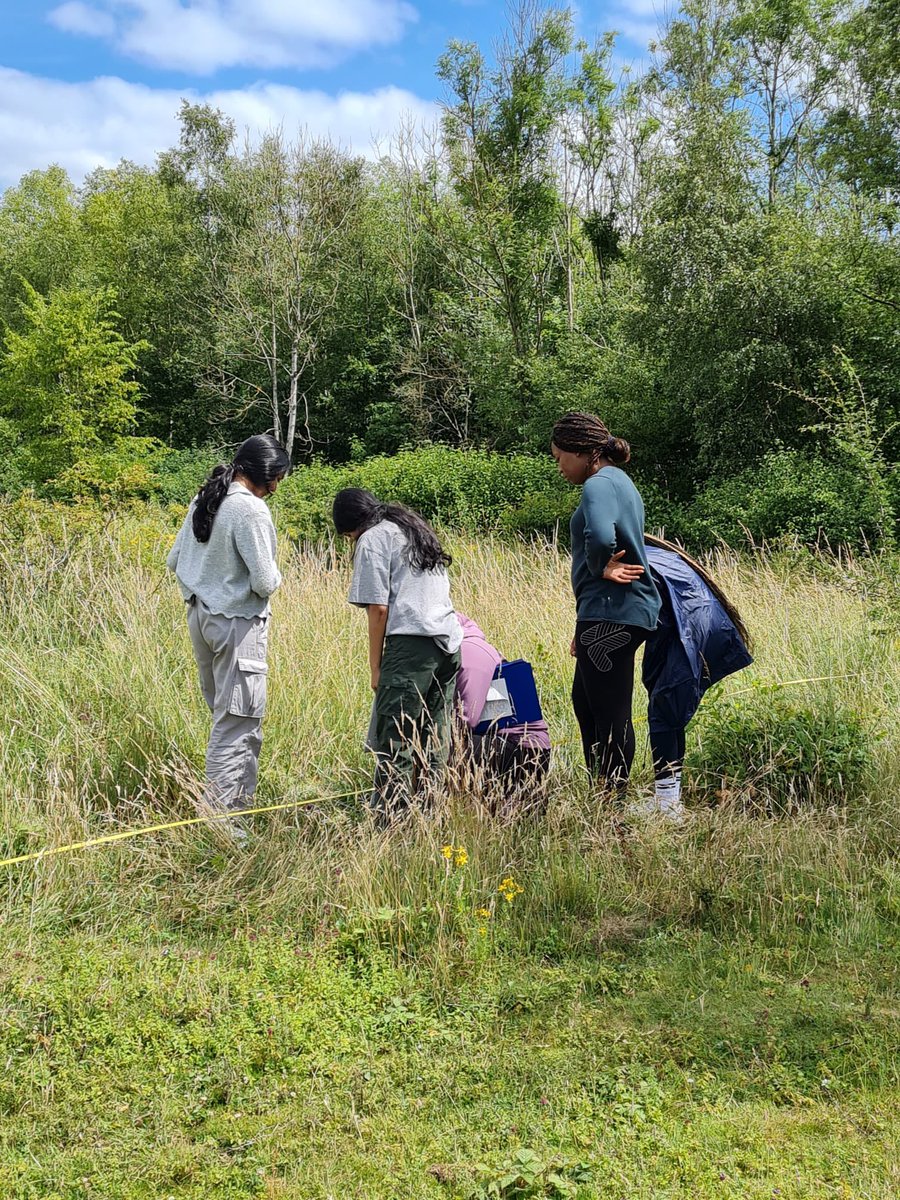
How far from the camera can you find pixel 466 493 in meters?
17.0

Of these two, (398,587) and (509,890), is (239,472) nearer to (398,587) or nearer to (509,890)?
(398,587)

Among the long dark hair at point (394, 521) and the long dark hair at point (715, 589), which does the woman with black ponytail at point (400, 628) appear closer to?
the long dark hair at point (394, 521)

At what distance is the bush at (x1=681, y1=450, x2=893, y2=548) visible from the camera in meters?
10.8

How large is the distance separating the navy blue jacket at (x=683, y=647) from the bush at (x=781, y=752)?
0.42 meters

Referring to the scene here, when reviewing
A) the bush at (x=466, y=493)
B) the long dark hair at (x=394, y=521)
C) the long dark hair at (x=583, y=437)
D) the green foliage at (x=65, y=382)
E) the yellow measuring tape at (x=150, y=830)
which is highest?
the green foliage at (x=65, y=382)

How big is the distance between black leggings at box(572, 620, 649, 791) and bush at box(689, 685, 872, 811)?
0.47 m

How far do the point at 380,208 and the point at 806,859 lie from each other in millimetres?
31355

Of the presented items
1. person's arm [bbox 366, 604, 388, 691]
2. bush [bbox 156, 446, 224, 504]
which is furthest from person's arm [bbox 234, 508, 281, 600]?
bush [bbox 156, 446, 224, 504]

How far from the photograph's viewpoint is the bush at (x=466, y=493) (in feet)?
49.2

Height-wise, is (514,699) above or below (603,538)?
below

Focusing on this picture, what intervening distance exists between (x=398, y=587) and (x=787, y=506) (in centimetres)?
908

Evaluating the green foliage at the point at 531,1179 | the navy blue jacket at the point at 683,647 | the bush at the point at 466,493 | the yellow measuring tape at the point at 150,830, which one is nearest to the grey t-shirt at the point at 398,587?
the yellow measuring tape at the point at 150,830

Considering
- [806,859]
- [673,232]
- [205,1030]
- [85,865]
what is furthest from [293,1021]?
[673,232]

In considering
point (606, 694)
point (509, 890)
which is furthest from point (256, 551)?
point (509, 890)
